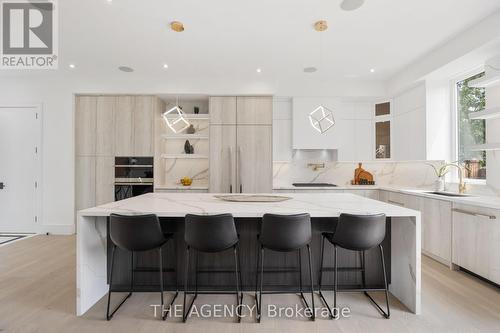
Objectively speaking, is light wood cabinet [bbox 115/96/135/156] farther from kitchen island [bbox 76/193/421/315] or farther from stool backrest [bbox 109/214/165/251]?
stool backrest [bbox 109/214/165/251]

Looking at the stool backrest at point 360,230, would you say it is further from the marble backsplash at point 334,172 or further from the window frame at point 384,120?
the window frame at point 384,120

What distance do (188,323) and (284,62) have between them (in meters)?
3.61

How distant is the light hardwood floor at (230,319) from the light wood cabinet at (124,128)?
2.19 meters

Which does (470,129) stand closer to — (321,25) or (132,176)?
(321,25)

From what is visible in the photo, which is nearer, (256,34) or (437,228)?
(256,34)

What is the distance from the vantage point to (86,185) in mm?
4461

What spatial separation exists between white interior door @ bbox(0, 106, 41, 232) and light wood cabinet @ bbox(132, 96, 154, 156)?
5.87ft

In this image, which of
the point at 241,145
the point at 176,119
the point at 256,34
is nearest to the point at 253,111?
the point at 241,145

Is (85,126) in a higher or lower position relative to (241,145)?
higher

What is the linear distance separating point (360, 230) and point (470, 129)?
3.03 m

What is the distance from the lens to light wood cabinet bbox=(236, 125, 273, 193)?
4488 mm

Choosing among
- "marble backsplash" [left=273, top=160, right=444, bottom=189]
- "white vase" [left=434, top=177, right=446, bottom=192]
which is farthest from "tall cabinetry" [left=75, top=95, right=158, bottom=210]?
"white vase" [left=434, top=177, right=446, bottom=192]

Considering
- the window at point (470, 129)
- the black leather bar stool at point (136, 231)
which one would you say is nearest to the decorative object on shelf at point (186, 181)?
the black leather bar stool at point (136, 231)

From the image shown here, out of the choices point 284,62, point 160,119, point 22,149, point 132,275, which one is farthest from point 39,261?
point 284,62
